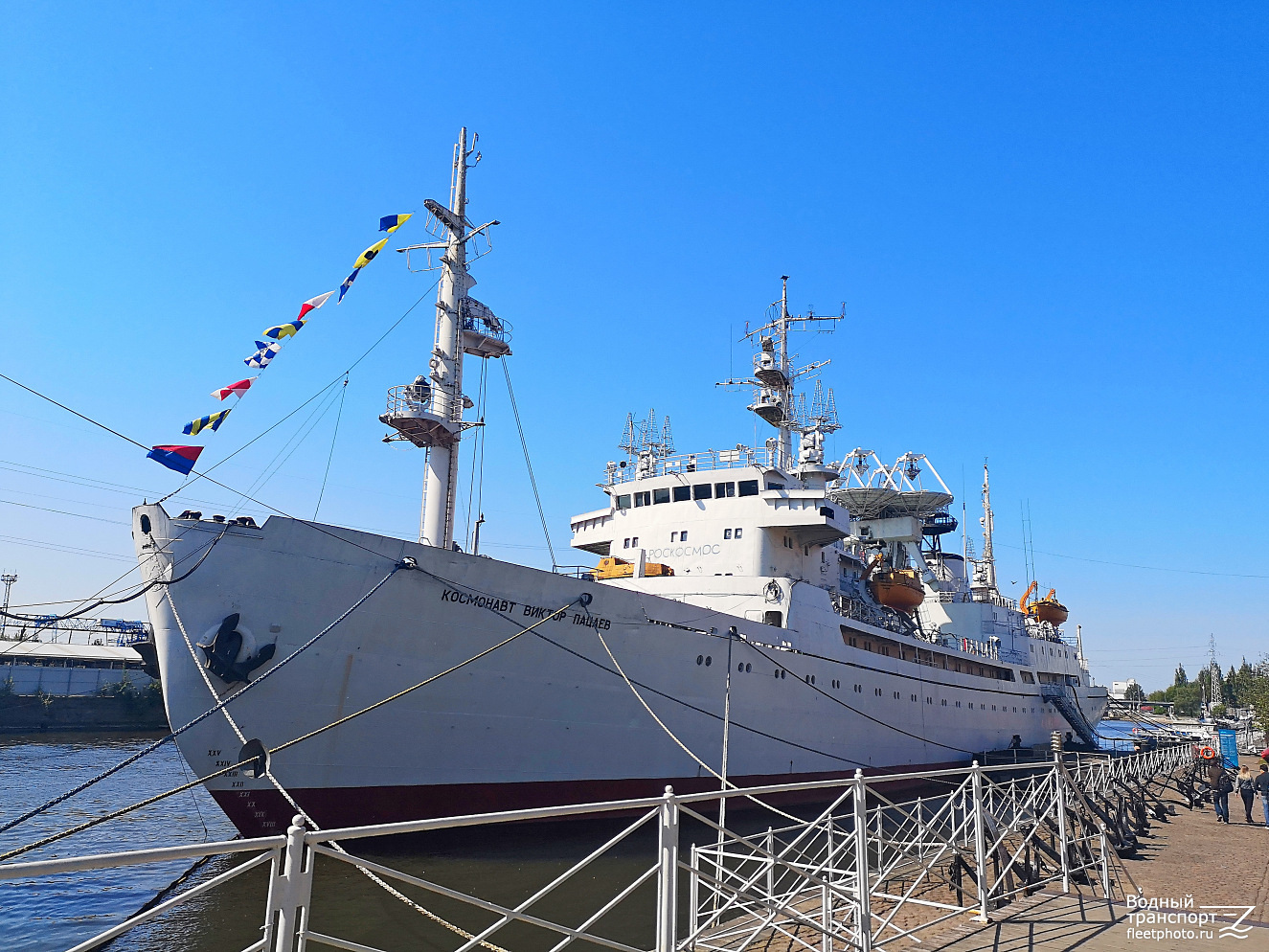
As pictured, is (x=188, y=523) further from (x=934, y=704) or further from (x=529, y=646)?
(x=934, y=704)

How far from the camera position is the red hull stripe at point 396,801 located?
39.6 ft

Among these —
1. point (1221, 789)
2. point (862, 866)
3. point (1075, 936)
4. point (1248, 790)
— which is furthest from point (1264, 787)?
point (862, 866)

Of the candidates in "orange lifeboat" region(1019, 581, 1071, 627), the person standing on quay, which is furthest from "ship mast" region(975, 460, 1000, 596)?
the person standing on quay

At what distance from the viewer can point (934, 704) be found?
24.4 meters

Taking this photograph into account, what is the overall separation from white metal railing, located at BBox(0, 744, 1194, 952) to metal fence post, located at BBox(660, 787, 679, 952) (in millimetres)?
12

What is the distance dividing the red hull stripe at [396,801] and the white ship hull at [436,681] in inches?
1.1

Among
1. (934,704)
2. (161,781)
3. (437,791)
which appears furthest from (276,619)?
(934,704)

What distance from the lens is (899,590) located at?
25.7 metres

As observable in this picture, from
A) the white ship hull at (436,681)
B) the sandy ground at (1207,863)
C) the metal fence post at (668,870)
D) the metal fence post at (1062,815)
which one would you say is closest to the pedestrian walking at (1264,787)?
the sandy ground at (1207,863)

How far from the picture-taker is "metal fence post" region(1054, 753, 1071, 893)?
29.2 feet

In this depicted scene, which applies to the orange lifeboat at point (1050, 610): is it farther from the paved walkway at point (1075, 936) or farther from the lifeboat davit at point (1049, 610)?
the paved walkway at point (1075, 936)

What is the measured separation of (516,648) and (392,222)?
8273 mm

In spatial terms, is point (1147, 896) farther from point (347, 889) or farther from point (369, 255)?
point (369, 255)

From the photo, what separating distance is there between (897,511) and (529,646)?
74.1ft
